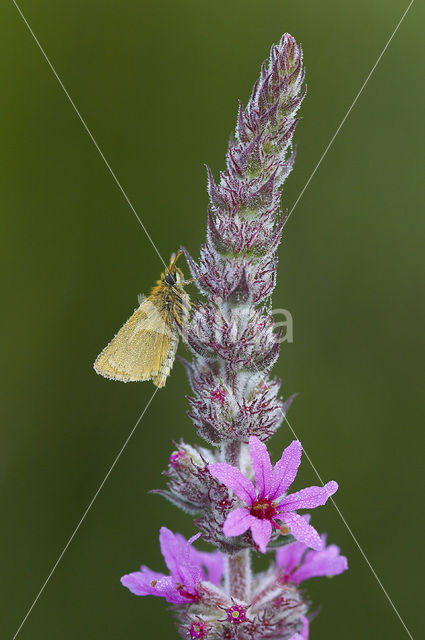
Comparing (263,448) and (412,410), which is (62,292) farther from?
(263,448)

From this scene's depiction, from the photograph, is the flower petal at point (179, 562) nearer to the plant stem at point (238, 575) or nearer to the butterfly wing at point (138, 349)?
the plant stem at point (238, 575)

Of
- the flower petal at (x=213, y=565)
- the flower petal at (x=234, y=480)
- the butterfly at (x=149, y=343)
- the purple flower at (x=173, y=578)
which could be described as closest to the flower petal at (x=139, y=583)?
the purple flower at (x=173, y=578)

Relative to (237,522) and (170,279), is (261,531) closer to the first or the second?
(237,522)

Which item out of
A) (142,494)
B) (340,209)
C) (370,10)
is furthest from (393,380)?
(370,10)

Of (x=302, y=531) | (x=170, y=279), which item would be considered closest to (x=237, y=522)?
(x=302, y=531)

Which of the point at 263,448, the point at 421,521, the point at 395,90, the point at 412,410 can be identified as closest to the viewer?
the point at 263,448
